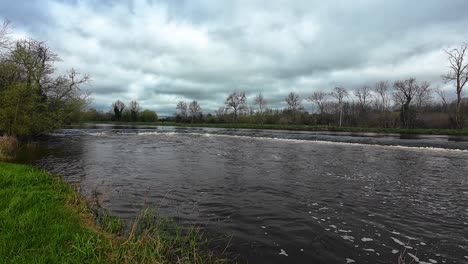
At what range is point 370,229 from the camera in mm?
7793

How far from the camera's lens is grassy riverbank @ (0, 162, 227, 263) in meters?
4.75

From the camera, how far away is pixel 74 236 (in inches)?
213

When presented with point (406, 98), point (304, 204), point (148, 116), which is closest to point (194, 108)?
point (148, 116)

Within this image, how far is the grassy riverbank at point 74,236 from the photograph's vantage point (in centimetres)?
475

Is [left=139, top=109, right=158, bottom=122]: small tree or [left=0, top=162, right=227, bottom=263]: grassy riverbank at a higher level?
[left=139, top=109, right=158, bottom=122]: small tree

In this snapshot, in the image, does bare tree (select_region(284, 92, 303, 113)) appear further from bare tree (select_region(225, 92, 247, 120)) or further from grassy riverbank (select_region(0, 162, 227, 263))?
grassy riverbank (select_region(0, 162, 227, 263))

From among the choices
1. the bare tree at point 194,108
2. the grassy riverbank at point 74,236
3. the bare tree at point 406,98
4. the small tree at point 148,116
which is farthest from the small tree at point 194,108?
the grassy riverbank at point 74,236

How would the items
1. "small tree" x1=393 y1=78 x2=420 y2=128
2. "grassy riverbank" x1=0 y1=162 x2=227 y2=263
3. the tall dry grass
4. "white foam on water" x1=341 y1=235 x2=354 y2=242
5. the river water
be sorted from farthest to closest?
"small tree" x1=393 y1=78 x2=420 y2=128 < the tall dry grass < "white foam on water" x1=341 y1=235 x2=354 y2=242 < the river water < "grassy riverbank" x1=0 y1=162 x2=227 y2=263

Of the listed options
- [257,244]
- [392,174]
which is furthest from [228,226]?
[392,174]

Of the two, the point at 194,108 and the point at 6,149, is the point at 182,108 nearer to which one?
the point at 194,108

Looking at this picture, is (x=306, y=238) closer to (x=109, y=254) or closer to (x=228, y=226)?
(x=228, y=226)

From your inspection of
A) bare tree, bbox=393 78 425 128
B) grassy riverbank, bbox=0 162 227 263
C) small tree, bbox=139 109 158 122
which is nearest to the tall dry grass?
grassy riverbank, bbox=0 162 227 263

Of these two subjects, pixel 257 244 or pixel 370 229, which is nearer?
pixel 257 244

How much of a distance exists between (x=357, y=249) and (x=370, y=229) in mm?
1507
